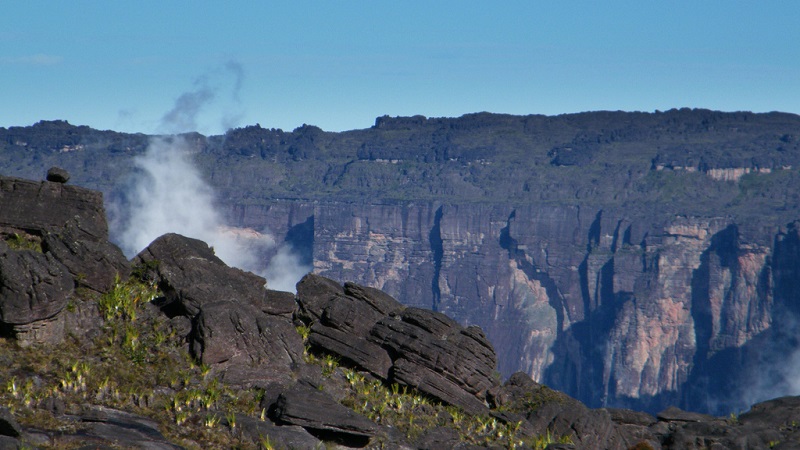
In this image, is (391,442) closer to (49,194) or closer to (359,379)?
(359,379)

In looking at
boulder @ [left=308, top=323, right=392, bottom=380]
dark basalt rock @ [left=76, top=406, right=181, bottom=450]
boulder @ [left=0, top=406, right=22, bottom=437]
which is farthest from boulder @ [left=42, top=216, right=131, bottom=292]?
boulder @ [left=0, top=406, right=22, bottom=437]

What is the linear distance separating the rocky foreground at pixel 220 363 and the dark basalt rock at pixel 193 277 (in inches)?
2.4

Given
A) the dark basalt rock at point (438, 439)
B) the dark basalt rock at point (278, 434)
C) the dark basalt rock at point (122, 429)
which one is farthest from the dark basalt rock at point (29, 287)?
the dark basalt rock at point (438, 439)

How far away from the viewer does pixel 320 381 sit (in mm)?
35781

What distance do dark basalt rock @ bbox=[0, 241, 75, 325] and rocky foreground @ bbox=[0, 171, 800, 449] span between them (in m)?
0.05

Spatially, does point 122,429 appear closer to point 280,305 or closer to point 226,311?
point 226,311

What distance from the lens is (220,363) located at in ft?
115

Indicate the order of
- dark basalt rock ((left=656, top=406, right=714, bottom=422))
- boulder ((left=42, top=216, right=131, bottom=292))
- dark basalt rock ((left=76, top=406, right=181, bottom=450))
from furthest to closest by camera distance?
dark basalt rock ((left=656, top=406, right=714, bottom=422)), boulder ((left=42, top=216, right=131, bottom=292)), dark basalt rock ((left=76, top=406, right=181, bottom=450))

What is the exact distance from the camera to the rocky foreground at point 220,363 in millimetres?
30906

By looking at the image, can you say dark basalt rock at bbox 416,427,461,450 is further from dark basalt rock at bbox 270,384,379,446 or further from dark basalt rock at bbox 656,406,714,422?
dark basalt rock at bbox 656,406,714,422

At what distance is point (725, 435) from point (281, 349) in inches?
772

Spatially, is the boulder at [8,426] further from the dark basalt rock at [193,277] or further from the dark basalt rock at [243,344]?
the dark basalt rock at [193,277]

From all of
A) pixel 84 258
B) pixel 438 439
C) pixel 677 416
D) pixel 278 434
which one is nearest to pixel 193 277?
pixel 84 258

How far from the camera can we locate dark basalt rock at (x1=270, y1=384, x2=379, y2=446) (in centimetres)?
3206
